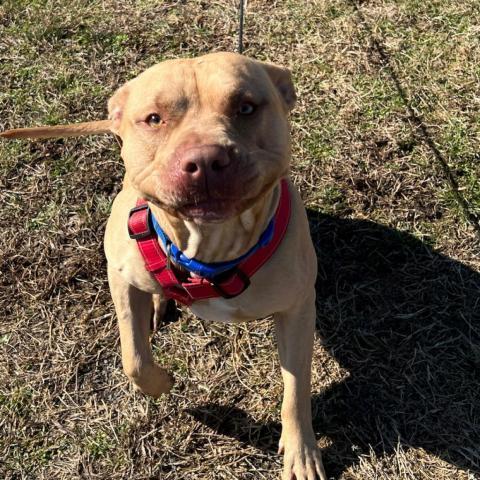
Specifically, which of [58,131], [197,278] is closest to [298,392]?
[197,278]

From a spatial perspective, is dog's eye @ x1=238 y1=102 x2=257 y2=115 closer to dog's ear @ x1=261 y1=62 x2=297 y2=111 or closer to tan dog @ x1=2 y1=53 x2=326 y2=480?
tan dog @ x1=2 y1=53 x2=326 y2=480

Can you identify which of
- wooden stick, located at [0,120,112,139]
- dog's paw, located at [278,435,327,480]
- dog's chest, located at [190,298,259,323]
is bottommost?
dog's paw, located at [278,435,327,480]

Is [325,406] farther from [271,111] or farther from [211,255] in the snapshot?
[271,111]

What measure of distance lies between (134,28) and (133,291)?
262cm

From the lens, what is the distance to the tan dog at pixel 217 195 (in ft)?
7.72

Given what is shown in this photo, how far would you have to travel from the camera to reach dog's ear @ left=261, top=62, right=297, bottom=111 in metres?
2.85

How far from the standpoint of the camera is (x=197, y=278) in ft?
9.53

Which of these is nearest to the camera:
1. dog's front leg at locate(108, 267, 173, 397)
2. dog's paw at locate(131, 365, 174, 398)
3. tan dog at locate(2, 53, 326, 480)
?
tan dog at locate(2, 53, 326, 480)

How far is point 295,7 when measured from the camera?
16.8 feet

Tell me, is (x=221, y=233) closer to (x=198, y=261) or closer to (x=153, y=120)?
(x=198, y=261)

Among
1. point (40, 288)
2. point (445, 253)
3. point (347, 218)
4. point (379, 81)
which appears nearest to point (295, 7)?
point (379, 81)

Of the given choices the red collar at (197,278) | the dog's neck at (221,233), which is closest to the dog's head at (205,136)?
the dog's neck at (221,233)

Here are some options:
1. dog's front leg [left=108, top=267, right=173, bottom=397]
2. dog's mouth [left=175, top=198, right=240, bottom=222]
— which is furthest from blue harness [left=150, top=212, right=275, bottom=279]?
dog's mouth [left=175, top=198, right=240, bottom=222]

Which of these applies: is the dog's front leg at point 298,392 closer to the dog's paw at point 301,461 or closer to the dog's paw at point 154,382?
the dog's paw at point 301,461
